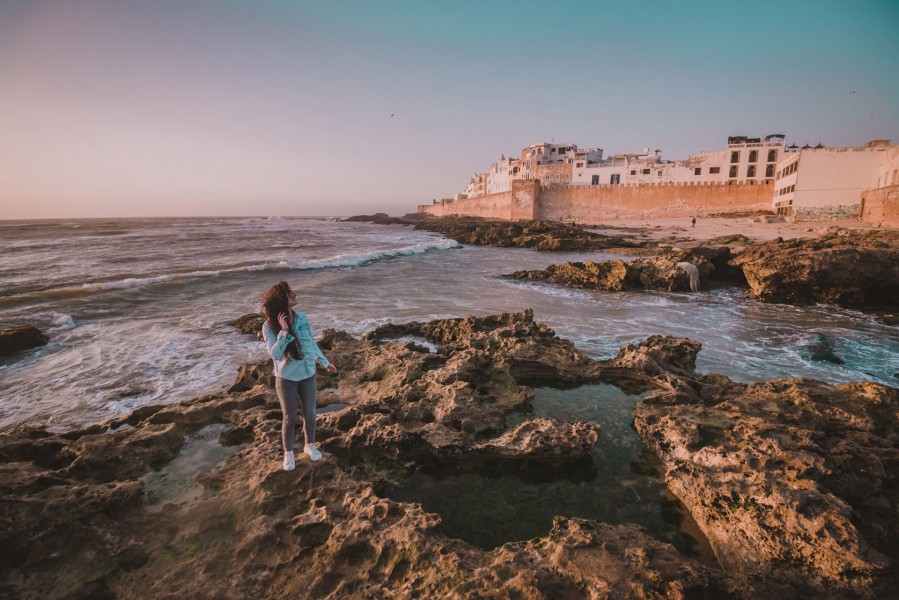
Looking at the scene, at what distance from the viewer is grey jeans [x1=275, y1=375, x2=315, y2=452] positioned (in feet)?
11.8

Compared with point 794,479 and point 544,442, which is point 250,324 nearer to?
point 544,442

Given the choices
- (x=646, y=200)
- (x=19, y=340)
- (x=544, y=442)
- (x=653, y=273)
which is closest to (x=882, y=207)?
(x=653, y=273)

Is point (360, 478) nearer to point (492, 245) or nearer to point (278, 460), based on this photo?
point (278, 460)

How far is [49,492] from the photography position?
3035 millimetres

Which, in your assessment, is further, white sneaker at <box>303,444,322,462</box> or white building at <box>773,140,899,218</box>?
white building at <box>773,140,899,218</box>

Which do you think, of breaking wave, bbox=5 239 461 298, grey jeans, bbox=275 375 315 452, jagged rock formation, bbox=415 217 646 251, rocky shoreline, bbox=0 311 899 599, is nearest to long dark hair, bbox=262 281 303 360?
grey jeans, bbox=275 375 315 452

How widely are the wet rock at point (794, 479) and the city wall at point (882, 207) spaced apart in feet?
90.3

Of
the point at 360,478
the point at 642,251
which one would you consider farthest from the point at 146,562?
the point at 642,251

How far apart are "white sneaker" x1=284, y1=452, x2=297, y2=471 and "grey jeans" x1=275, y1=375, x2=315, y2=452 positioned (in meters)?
0.04

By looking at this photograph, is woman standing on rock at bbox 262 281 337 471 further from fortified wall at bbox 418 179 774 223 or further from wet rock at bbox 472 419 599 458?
fortified wall at bbox 418 179 774 223

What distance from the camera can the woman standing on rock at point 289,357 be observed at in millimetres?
3494

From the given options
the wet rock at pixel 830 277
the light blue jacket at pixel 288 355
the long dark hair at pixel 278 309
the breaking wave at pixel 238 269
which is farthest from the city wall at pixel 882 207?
the long dark hair at pixel 278 309

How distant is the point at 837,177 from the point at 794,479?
38473mm

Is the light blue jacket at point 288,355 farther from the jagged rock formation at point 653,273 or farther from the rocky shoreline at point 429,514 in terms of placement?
the jagged rock formation at point 653,273
